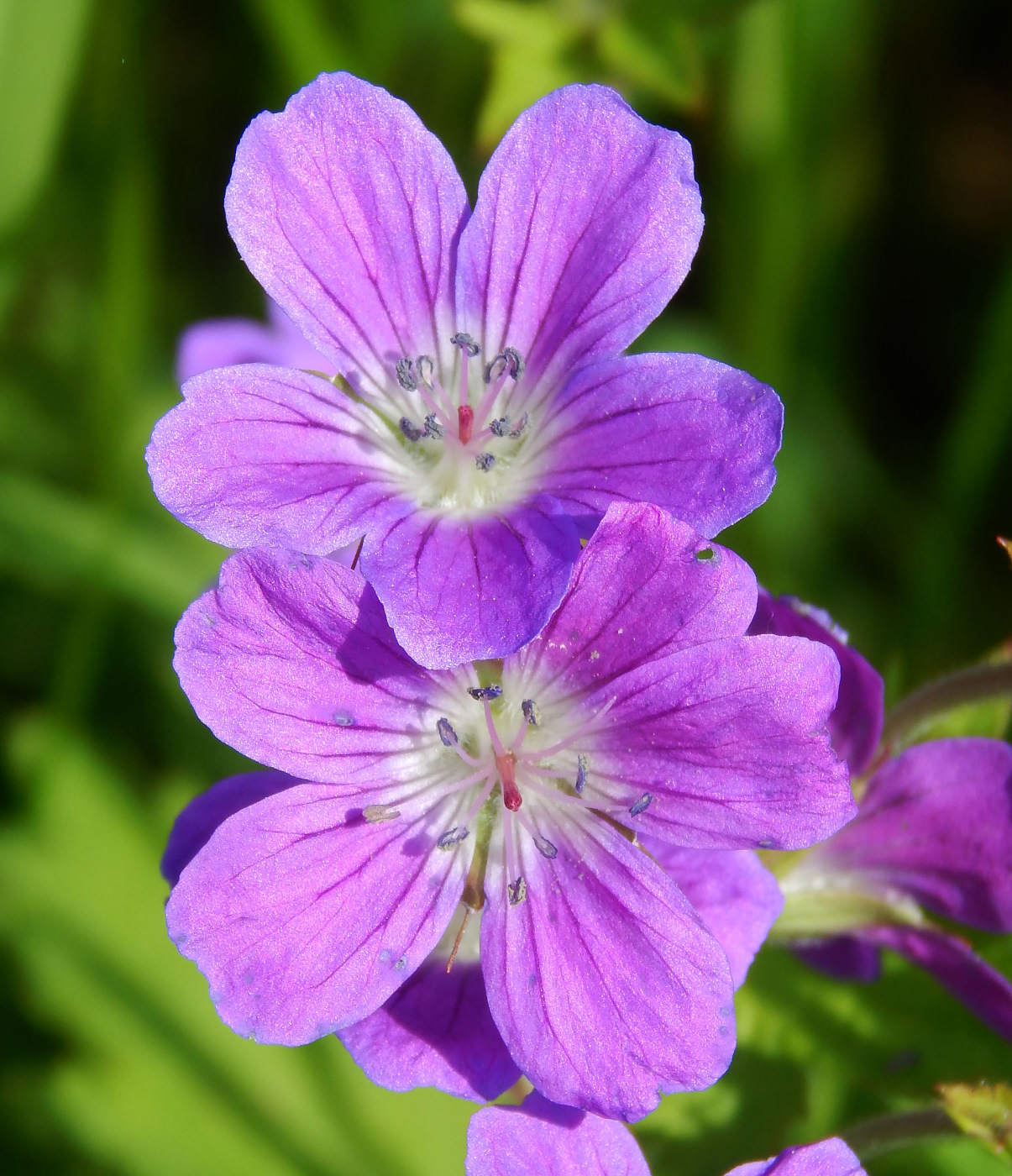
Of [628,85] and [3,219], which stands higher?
[628,85]

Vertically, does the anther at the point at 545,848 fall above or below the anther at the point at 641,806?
below

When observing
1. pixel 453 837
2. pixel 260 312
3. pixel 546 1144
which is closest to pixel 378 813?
pixel 453 837

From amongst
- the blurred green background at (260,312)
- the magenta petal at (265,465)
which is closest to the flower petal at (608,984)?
the magenta petal at (265,465)

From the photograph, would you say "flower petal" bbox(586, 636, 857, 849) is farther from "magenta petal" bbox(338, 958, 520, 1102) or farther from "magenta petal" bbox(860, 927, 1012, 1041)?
"magenta petal" bbox(860, 927, 1012, 1041)

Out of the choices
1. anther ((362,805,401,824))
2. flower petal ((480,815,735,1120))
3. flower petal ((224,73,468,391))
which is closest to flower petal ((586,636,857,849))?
flower petal ((480,815,735,1120))

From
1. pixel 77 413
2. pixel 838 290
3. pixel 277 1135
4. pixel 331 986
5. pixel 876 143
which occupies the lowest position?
pixel 277 1135

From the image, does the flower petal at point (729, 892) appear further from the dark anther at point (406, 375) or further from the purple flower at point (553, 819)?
the dark anther at point (406, 375)

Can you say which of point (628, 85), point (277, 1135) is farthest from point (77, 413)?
point (277, 1135)

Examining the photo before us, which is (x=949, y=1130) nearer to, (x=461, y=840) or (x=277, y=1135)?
(x=461, y=840)
